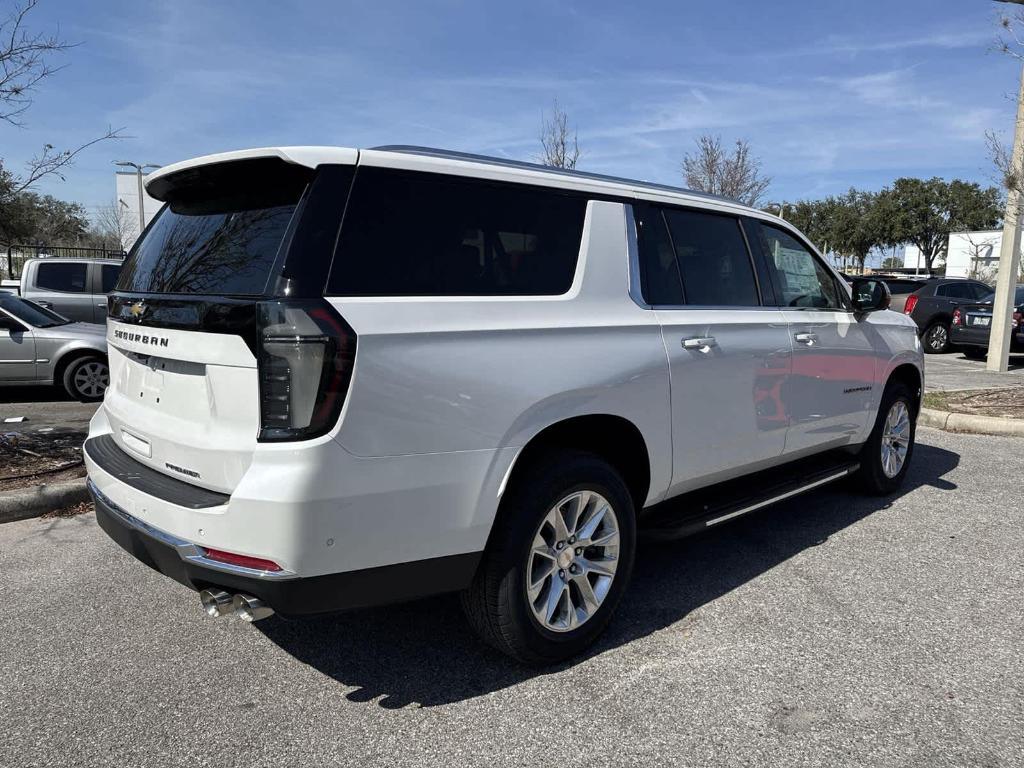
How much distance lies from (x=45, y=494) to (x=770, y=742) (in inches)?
178

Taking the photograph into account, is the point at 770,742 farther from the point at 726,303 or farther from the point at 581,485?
the point at 726,303

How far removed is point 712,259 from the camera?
4102 millimetres

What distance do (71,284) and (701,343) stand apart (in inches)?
464

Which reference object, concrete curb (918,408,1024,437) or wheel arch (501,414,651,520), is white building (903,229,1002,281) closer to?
concrete curb (918,408,1024,437)

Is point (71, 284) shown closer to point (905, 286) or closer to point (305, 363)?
point (305, 363)

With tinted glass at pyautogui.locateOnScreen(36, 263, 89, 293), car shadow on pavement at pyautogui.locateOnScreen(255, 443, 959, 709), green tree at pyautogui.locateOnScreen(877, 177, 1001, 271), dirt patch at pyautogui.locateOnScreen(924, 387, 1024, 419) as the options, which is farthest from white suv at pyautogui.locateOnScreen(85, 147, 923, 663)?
green tree at pyautogui.locateOnScreen(877, 177, 1001, 271)

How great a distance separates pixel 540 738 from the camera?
271 cm

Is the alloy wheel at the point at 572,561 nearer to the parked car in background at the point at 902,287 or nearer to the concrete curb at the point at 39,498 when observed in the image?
the concrete curb at the point at 39,498

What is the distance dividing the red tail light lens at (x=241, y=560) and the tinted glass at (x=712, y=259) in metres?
2.29

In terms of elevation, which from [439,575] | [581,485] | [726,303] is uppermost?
[726,303]

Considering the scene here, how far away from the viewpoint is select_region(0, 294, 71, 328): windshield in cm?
940

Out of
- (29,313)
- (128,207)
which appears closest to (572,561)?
(29,313)

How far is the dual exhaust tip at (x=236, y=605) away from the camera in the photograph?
2.58m

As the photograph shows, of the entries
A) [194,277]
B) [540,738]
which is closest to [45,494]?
[194,277]
